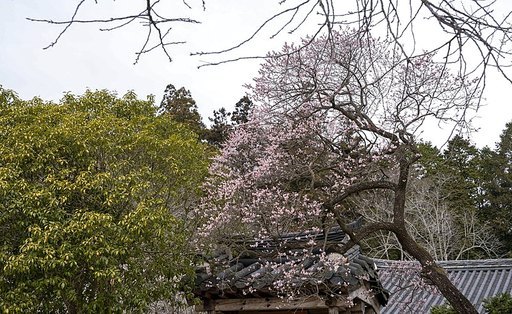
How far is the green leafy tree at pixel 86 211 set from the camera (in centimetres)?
572

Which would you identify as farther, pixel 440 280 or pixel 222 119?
pixel 222 119

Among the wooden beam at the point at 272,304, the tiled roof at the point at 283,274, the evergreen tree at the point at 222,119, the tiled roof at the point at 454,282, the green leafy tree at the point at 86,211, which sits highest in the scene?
the evergreen tree at the point at 222,119

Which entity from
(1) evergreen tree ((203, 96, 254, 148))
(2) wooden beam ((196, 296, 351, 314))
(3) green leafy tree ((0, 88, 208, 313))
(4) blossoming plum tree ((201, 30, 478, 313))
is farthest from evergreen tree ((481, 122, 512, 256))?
(3) green leafy tree ((0, 88, 208, 313))

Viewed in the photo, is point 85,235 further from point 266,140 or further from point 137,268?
point 266,140

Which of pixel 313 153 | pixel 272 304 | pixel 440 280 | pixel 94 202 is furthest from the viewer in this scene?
pixel 313 153

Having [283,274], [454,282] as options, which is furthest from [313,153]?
[454,282]

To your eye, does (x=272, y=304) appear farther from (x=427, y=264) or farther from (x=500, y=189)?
(x=500, y=189)

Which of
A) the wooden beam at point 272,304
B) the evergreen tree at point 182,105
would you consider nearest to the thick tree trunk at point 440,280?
the wooden beam at point 272,304

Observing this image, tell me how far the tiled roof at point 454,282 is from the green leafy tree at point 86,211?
3.39 metres

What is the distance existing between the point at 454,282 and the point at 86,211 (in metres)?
5.94

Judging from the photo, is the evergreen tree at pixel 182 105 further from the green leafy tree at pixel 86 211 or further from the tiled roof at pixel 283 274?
the tiled roof at pixel 283 274

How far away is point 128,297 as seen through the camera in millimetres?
6121

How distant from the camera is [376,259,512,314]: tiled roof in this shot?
8016mm

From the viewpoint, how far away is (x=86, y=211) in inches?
238
